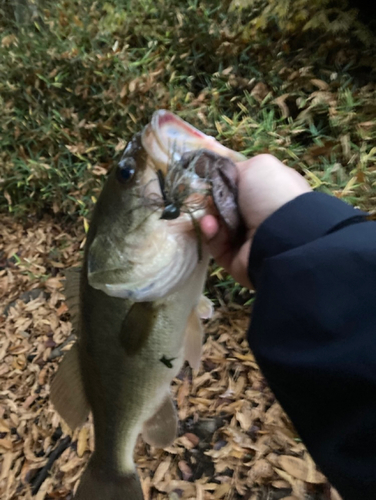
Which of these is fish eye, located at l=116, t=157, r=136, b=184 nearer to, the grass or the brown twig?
the grass

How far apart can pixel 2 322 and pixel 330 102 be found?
316cm

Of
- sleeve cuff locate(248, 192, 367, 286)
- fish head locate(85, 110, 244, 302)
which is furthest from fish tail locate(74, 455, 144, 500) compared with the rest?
sleeve cuff locate(248, 192, 367, 286)

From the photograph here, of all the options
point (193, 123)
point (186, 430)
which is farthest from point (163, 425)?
point (193, 123)

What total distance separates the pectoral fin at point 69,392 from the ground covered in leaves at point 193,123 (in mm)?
428

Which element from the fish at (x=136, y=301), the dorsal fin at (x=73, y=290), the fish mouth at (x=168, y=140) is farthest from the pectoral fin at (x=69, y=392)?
the fish mouth at (x=168, y=140)

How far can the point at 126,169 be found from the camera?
4.02 feet

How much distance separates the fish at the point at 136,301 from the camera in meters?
1.19

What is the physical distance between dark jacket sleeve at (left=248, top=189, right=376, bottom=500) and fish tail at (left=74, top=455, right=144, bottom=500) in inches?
37.2

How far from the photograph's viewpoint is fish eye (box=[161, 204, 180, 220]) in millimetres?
1176

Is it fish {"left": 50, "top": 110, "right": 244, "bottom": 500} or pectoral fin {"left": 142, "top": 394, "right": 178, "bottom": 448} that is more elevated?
fish {"left": 50, "top": 110, "right": 244, "bottom": 500}

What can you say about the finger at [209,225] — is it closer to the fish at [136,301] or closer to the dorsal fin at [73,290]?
the fish at [136,301]

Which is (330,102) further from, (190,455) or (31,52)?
(31,52)

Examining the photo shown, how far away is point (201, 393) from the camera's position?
2467mm

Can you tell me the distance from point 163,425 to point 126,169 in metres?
1.05
